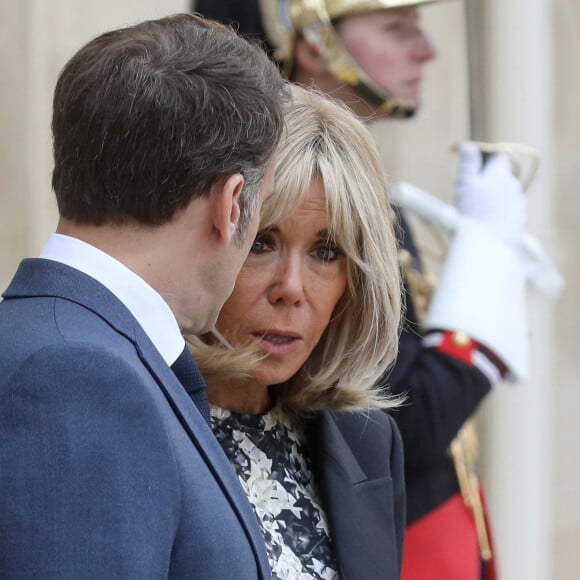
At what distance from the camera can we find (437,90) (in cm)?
441

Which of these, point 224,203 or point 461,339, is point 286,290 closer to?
point 224,203

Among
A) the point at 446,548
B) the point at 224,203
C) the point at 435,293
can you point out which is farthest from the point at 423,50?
the point at 224,203

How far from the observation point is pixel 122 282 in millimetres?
1388

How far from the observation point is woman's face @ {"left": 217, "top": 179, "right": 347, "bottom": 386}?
1.82 metres

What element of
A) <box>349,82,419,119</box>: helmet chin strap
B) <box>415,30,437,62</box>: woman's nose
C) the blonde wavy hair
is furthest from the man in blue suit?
<box>415,30,437,62</box>: woman's nose

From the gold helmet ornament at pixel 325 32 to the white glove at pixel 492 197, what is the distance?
0.64 ft

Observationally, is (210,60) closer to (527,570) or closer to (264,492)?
(264,492)

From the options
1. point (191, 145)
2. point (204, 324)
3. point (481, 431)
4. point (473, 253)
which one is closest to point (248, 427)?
point (204, 324)

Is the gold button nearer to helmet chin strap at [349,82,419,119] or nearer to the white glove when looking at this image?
the white glove

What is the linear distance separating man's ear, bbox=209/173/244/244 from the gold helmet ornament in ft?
5.32

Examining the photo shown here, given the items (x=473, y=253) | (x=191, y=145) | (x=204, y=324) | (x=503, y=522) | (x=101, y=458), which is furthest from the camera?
(x=503, y=522)

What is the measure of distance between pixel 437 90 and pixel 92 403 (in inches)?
129

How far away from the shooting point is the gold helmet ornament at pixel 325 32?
3021 millimetres

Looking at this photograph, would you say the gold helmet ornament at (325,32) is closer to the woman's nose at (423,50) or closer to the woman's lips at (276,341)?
the woman's nose at (423,50)
